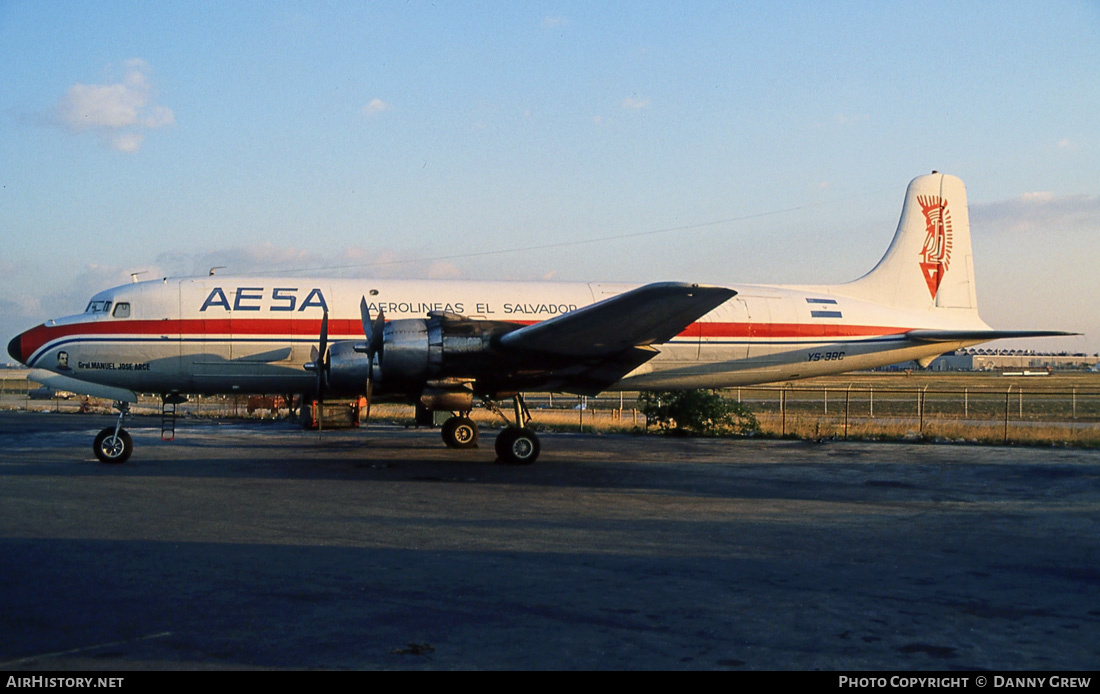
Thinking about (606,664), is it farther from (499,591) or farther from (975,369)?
(975,369)

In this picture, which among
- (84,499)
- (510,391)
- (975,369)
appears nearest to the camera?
(84,499)

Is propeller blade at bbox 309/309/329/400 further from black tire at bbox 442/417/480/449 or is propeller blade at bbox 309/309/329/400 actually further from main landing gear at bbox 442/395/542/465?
black tire at bbox 442/417/480/449

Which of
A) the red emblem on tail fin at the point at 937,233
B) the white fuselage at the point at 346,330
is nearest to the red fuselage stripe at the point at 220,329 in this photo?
the white fuselage at the point at 346,330

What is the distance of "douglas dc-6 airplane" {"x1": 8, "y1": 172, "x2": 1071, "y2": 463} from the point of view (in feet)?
48.5

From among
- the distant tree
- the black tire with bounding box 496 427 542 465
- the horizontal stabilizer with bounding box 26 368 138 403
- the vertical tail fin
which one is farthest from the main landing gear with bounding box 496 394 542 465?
the distant tree

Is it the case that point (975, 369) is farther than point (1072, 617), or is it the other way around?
point (975, 369)

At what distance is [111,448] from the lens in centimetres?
1575

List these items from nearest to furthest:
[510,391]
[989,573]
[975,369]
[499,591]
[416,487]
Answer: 1. [499,591]
2. [989,573]
3. [416,487]
4. [510,391]
5. [975,369]

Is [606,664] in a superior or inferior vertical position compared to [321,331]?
inferior

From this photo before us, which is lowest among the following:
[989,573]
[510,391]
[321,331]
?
[989,573]

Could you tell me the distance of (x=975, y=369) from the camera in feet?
464

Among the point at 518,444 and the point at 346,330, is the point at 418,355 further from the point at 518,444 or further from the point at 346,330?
the point at 346,330
